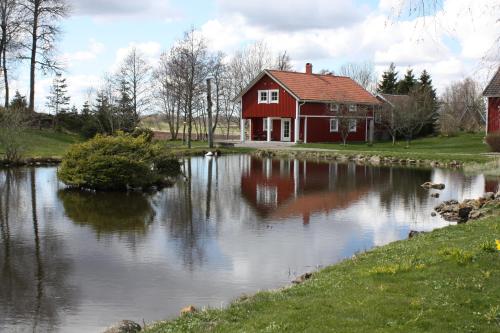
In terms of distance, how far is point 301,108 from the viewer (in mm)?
45312

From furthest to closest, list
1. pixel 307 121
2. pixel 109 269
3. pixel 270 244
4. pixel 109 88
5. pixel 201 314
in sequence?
1. pixel 109 88
2. pixel 307 121
3. pixel 270 244
4. pixel 109 269
5. pixel 201 314

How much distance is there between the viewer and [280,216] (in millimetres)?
16141

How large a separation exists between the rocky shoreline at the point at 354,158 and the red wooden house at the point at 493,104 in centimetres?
746

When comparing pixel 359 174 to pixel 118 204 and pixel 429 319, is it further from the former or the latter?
pixel 429 319

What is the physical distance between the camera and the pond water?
28.8ft

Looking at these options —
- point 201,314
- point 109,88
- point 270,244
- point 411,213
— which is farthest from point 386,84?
point 201,314

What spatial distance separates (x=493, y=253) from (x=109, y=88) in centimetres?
4641

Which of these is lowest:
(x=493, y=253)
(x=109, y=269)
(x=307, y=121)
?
(x=109, y=269)

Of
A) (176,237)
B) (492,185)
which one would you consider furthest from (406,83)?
(176,237)

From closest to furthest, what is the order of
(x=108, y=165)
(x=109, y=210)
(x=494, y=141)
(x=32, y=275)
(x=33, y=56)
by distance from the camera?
(x=32, y=275) < (x=109, y=210) < (x=108, y=165) < (x=494, y=141) < (x=33, y=56)

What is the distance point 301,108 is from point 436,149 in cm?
1097

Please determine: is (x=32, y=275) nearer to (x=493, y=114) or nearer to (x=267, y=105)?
(x=493, y=114)

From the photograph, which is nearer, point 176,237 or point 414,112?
point 176,237

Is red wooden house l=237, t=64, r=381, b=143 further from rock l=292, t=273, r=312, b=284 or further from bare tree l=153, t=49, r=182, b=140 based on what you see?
rock l=292, t=273, r=312, b=284
